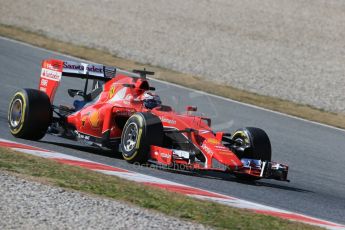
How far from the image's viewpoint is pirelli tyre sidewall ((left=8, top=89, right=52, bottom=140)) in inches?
491

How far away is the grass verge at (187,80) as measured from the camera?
1923 centimetres

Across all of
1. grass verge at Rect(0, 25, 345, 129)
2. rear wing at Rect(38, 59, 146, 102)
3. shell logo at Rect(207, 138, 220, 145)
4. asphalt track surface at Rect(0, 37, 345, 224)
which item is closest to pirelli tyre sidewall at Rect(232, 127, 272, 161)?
asphalt track surface at Rect(0, 37, 345, 224)

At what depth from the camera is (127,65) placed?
2247cm

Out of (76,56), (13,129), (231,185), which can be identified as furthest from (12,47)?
(231,185)

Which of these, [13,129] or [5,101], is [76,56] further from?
[13,129]

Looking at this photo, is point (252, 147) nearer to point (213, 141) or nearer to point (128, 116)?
point (213, 141)

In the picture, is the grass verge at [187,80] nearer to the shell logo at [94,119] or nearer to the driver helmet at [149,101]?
the driver helmet at [149,101]

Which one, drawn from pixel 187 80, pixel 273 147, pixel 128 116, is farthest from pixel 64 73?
pixel 187 80

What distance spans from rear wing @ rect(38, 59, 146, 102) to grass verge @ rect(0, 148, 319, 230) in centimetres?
306

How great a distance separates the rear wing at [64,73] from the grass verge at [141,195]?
3.06 metres

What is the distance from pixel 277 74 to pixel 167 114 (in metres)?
11.6

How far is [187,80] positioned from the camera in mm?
21422

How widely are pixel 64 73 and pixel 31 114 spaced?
1.22 meters

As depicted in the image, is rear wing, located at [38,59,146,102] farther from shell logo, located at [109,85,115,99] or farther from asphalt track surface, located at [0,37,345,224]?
asphalt track surface, located at [0,37,345,224]
